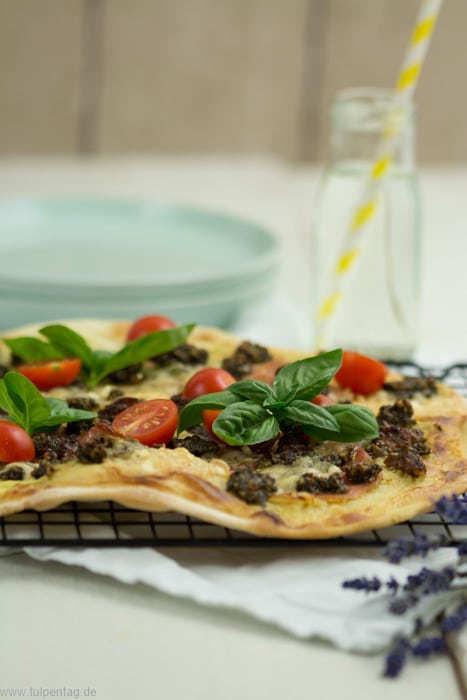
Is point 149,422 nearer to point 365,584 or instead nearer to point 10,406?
point 10,406

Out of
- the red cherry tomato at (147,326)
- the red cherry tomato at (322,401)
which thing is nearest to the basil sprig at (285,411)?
the red cherry tomato at (322,401)

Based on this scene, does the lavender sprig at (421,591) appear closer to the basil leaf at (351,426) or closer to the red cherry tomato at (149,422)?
the basil leaf at (351,426)

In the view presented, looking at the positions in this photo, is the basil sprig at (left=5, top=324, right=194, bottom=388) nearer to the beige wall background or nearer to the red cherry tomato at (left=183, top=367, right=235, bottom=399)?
the red cherry tomato at (left=183, top=367, right=235, bottom=399)

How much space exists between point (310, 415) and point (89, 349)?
0.87 metres

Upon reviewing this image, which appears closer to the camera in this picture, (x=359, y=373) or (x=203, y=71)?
(x=359, y=373)

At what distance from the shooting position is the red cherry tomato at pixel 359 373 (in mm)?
3234

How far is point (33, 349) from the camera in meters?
3.29

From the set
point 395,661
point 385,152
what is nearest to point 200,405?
point 395,661

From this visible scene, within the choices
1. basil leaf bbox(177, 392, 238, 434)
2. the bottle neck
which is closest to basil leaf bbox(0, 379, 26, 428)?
basil leaf bbox(177, 392, 238, 434)

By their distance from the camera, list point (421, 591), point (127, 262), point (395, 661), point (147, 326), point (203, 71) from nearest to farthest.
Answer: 1. point (395, 661)
2. point (421, 591)
3. point (147, 326)
4. point (127, 262)
5. point (203, 71)

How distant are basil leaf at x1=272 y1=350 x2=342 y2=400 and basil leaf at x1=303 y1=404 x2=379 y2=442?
0.07m

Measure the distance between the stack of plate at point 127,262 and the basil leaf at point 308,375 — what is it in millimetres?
1405

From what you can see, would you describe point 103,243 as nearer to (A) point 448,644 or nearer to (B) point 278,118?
(A) point 448,644

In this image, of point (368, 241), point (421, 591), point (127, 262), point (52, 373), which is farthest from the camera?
point (127, 262)
